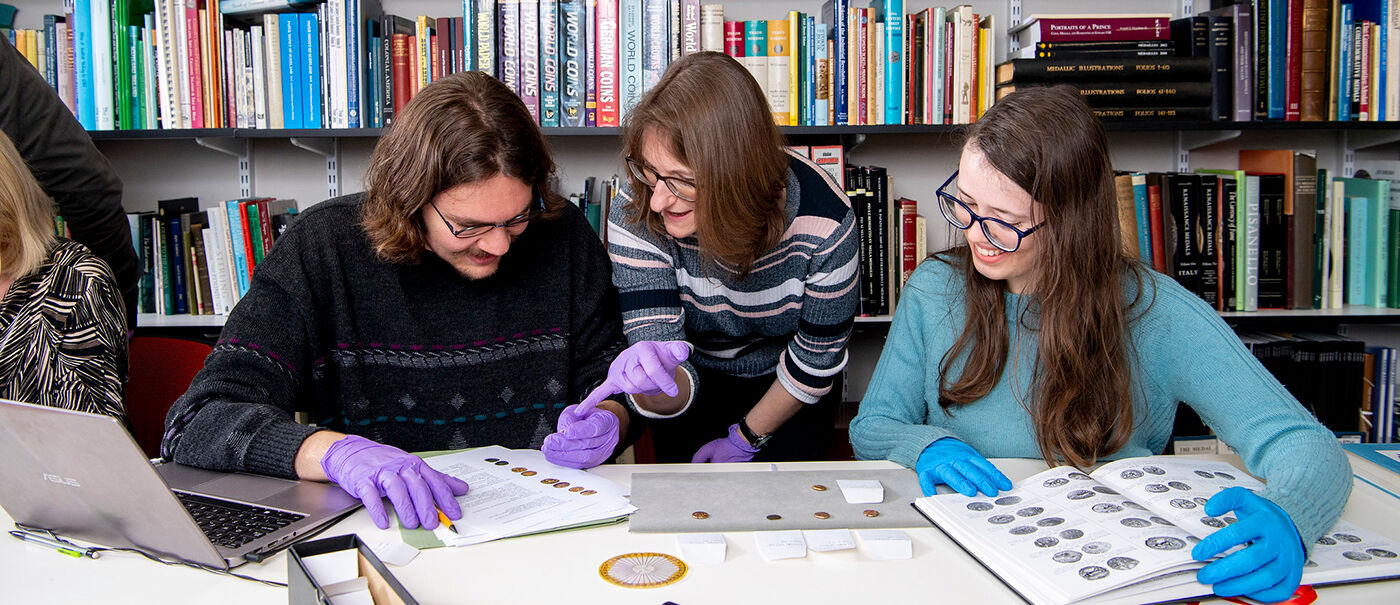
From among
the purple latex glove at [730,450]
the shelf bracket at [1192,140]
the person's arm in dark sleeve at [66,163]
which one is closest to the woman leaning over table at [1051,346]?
the purple latex glove at [730,450]

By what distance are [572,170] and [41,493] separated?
1600 millimetres

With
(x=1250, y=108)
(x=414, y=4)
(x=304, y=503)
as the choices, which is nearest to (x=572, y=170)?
(x=414, y=4)

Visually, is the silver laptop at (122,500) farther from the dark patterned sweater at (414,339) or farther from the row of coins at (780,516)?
the row of coins at (780,516)

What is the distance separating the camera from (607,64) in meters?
2.11

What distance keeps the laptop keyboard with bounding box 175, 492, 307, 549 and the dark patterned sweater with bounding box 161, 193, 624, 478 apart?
150mm

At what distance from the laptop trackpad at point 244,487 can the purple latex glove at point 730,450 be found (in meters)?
0.72

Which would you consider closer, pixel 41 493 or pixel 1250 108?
pixel 41 493

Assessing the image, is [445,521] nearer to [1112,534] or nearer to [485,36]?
[1112,534]

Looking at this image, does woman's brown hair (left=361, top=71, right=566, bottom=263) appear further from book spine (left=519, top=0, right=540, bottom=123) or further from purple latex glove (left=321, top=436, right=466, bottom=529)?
book spine (left=519, top=0, right=540, bottom=123)

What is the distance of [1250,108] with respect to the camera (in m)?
2.13

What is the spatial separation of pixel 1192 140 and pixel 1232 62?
0.81ft

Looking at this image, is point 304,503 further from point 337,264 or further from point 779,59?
point 779,59

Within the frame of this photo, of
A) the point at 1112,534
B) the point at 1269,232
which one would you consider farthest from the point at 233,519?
the point at 1269,232

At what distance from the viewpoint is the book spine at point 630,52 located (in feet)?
6.87
